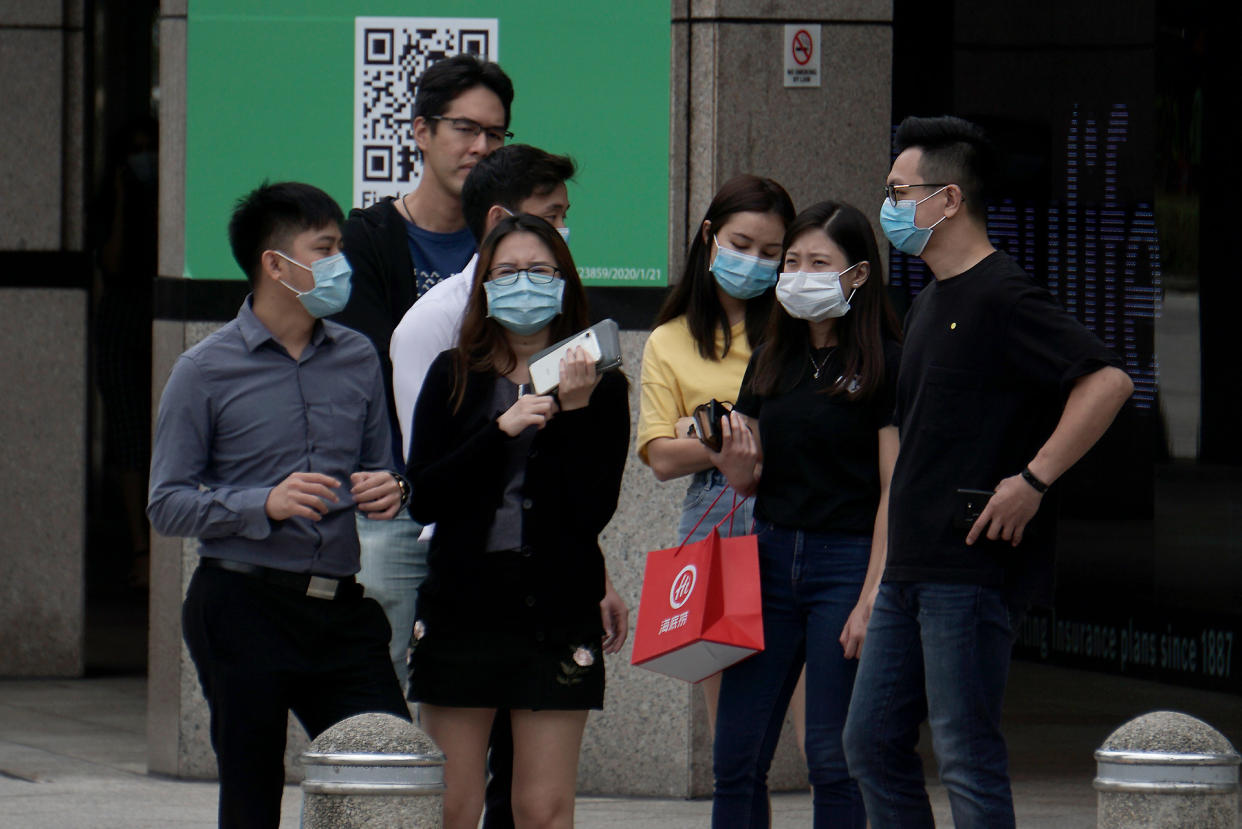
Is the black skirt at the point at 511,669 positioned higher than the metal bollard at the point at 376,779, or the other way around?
the black skirt at the point at 511,669

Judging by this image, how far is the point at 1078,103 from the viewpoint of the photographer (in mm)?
9242

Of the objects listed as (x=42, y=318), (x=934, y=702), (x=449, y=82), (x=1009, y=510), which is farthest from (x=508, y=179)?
(x=42, y=318)

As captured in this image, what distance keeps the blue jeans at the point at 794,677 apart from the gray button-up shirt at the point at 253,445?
1.03 metres

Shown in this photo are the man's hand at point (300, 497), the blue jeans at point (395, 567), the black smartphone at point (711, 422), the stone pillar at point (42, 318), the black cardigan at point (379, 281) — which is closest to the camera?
the man's hand at point (300, 497)

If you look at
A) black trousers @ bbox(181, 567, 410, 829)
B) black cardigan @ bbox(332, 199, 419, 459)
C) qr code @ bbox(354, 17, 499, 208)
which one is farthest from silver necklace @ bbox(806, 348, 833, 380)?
qr code @ bbox(354, 17, 499, 208)

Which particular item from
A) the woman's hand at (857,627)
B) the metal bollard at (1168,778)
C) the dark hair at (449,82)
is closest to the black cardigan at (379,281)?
the dark hair at (449,82)

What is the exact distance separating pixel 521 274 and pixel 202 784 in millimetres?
3162

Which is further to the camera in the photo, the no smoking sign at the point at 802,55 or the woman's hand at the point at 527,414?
the no smoking sign at the point at 802,55

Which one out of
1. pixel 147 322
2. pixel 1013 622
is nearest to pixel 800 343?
pixel 1013 622

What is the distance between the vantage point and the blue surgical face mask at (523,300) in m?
4.62

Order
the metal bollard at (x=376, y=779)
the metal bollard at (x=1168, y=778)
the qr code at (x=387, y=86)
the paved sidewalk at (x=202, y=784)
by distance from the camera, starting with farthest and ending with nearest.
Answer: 1. the qr code at (x=387, y=86)
2. the paved sidewalk at (x=202, y=784)
3. the metal bollard at (x=1168, y=778)
4. the metal bollard at (x=376, y=779)

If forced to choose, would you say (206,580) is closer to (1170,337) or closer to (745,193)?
(745,193)

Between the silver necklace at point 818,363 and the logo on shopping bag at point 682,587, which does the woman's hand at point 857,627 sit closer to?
the logo on shopping bag at point 682,587

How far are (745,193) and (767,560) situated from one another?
37.4 inches
